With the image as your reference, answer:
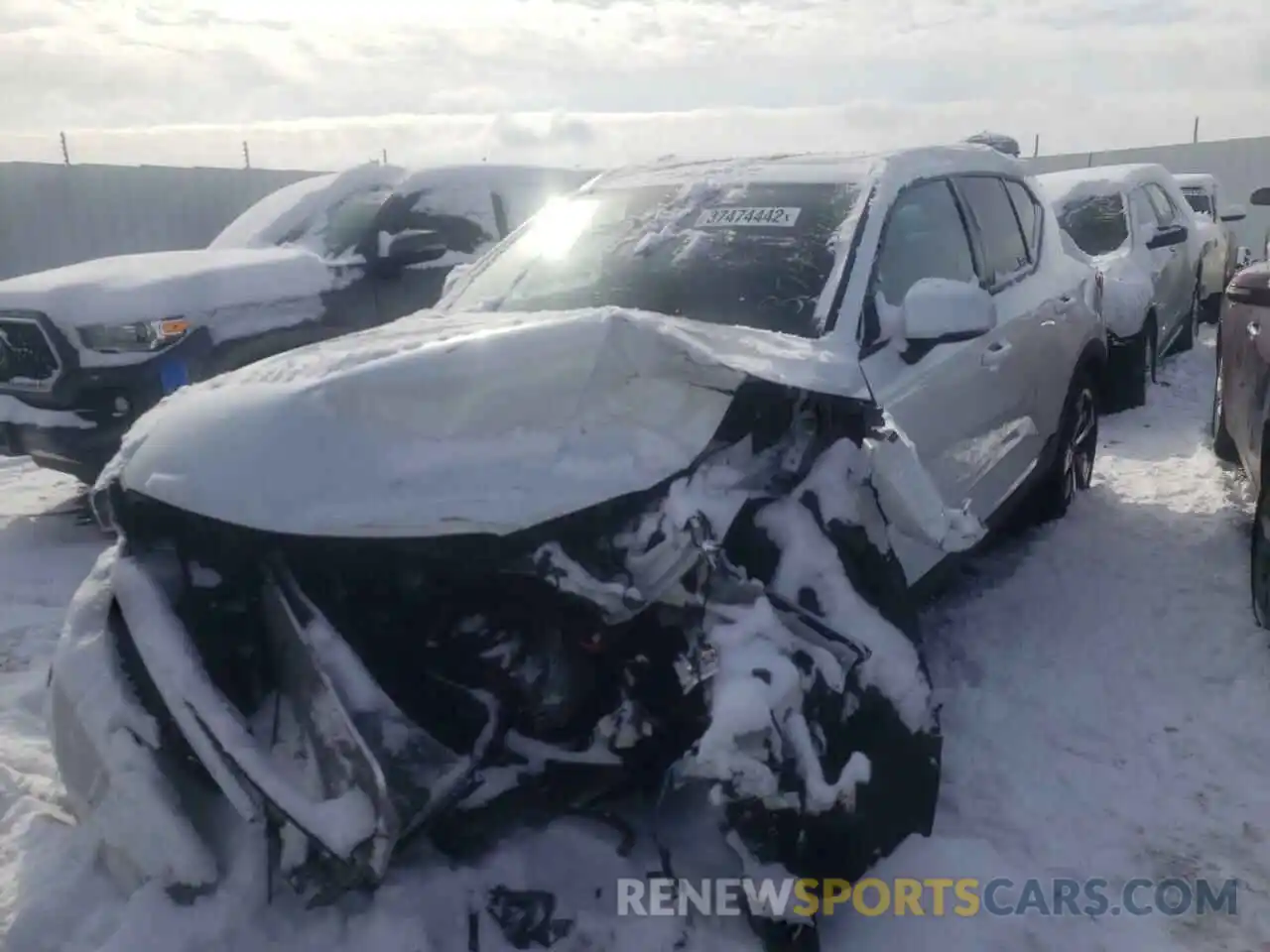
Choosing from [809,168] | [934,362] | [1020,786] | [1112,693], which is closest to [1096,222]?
[809,168]

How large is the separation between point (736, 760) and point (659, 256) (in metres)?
2.02

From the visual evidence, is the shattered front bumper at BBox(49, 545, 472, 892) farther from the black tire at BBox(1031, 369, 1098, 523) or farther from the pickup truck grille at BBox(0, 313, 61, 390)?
the black tire at BBox(1031, 369, 1098, 523)

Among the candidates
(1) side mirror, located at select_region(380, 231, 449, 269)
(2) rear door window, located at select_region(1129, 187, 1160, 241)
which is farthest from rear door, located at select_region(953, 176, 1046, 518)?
(2) rear door window, located at select_region(1129, 187, 1160, 241)

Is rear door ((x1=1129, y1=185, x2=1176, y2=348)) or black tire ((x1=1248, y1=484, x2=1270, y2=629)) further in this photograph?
rear door ((x1=1129, y1=185, x2=1176, y2=348))

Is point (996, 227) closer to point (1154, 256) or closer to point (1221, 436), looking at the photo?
point (1221, 436)

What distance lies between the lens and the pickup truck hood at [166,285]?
5488 mm

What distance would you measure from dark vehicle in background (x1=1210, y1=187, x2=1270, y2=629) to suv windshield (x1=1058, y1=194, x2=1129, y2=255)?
338cm

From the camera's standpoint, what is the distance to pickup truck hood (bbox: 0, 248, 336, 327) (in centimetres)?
549

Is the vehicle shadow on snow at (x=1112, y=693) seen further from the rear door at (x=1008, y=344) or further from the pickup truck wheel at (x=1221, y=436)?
the rear door at (x=1008, y=344)

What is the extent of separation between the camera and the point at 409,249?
6.86 meters

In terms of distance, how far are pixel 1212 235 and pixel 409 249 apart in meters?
8.65

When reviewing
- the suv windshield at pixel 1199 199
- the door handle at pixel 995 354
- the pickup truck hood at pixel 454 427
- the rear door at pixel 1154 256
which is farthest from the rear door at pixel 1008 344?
the suv windshield at pixel 1199 199

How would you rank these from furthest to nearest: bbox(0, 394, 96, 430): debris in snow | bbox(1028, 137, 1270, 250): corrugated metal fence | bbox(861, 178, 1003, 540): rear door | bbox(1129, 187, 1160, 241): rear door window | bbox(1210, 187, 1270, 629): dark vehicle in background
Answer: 1. bbox(1028, 137, 1270, 250): corrugated metal fence
2. bbox(1129, 187, 1160, 241): rear door window
3. bbox(0, 394, 96, 430): debris in snow
4. bbox(1210, 187, 1270, 629): dark vehicle in background
5. bbox(861, 178, 1003, 540): rear door

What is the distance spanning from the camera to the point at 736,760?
2.23 m
